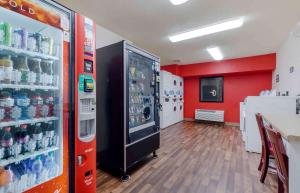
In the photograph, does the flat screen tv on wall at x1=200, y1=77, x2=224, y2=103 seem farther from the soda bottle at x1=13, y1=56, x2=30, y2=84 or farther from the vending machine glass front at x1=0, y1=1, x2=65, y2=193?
the soda bottle at x1=13, y1=56, x2=30, y2=84

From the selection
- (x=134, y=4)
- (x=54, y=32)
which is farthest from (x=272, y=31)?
(x=54, y=32)

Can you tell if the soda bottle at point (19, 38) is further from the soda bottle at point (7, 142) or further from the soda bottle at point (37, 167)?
the soda bottle at point (37, 167)

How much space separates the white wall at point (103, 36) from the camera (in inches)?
116

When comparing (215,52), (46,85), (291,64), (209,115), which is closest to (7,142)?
(46,85)

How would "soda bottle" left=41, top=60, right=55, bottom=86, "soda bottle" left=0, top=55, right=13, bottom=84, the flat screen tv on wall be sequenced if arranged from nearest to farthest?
"soda bottle" left=0, top=55, right=13, bottom=84 → "soda bottle" left=41, top=60, right=55, bottom=86 → the flat screen tv on wall

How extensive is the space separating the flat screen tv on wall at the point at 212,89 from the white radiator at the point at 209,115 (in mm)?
538

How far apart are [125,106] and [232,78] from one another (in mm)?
5516

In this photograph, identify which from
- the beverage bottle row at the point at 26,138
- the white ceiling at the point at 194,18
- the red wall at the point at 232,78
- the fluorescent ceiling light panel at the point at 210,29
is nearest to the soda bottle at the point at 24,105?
the beverage bottle row at the point at 26,138

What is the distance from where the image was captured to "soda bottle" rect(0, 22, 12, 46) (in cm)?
106

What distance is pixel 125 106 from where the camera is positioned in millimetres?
2086

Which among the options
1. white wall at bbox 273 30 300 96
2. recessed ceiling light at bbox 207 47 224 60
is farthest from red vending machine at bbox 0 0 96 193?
recessed ceiling light at bbox 207 47 224 60

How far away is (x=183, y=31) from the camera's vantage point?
3248 mm

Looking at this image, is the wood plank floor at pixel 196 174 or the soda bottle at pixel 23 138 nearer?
the soda bottle at pixel 23 138

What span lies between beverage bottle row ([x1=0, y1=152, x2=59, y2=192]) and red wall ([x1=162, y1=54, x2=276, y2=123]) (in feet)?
19.1
